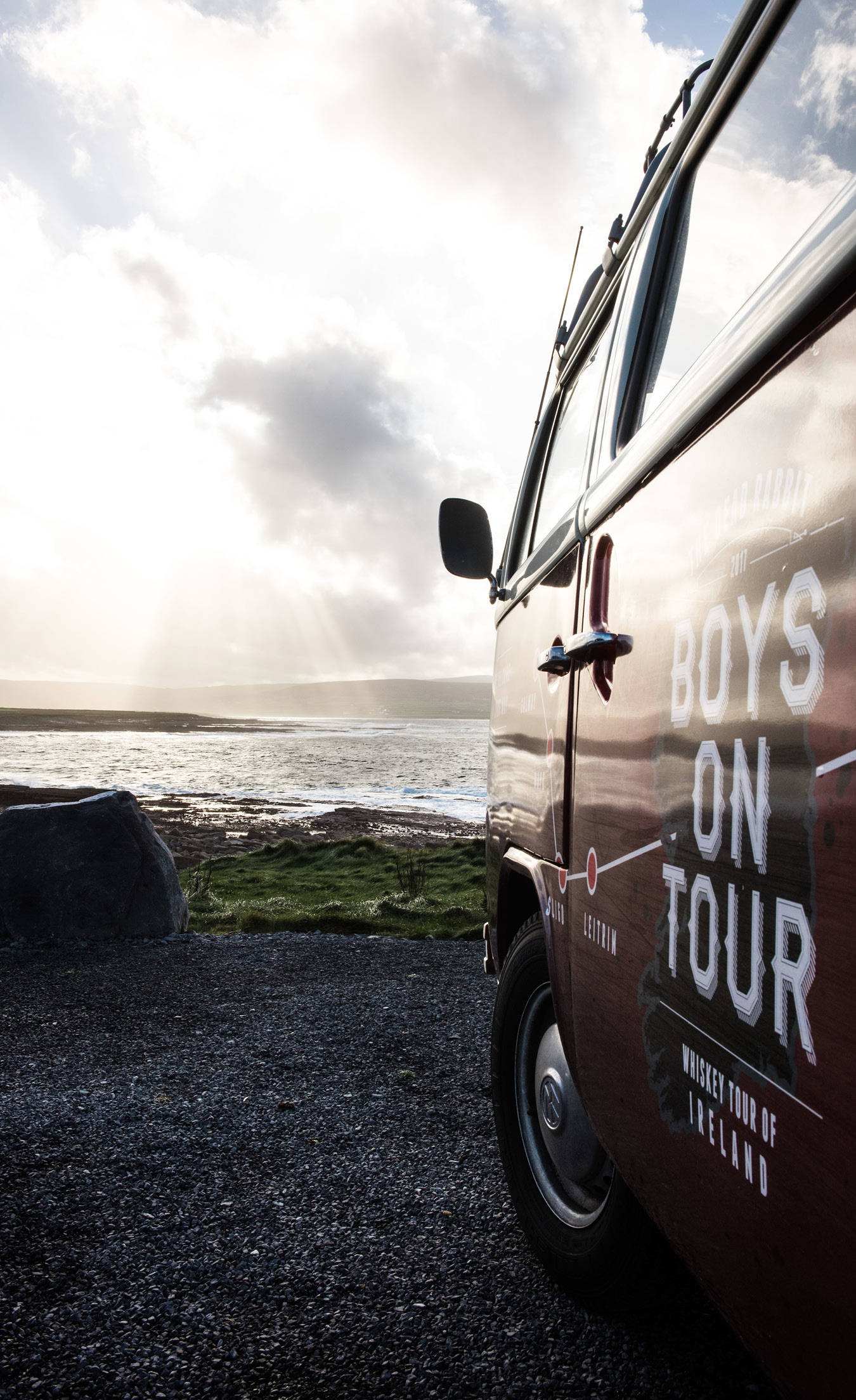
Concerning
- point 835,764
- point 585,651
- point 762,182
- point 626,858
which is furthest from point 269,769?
point 835,764

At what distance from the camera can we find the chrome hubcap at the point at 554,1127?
198cm

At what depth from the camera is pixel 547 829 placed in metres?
1.99

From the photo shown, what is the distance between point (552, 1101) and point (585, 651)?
127 centimetres

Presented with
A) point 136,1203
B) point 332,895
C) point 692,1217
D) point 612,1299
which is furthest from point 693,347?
point 332,895

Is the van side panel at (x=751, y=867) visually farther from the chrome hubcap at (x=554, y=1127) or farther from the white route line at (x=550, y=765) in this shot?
the chrome hubcap at (x=554, y=1127)

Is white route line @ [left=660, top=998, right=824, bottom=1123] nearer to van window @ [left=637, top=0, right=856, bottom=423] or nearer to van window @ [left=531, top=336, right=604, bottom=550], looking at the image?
van window @ [left=637, top=0, right=856, bottom=423]

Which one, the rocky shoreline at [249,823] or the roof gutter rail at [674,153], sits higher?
the roof gutter rail at [674,153]

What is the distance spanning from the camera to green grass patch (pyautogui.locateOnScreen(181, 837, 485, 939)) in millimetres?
7426

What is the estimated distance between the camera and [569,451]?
2.49m

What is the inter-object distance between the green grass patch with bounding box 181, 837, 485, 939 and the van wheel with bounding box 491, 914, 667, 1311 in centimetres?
471

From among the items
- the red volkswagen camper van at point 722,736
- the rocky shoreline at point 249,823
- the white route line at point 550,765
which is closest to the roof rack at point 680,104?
the red volkswagen camper van at point 722,736

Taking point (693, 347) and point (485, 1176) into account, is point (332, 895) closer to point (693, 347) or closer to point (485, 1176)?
point (485, 1176)

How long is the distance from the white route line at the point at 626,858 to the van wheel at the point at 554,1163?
435 mm

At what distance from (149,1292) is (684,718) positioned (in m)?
2.18
